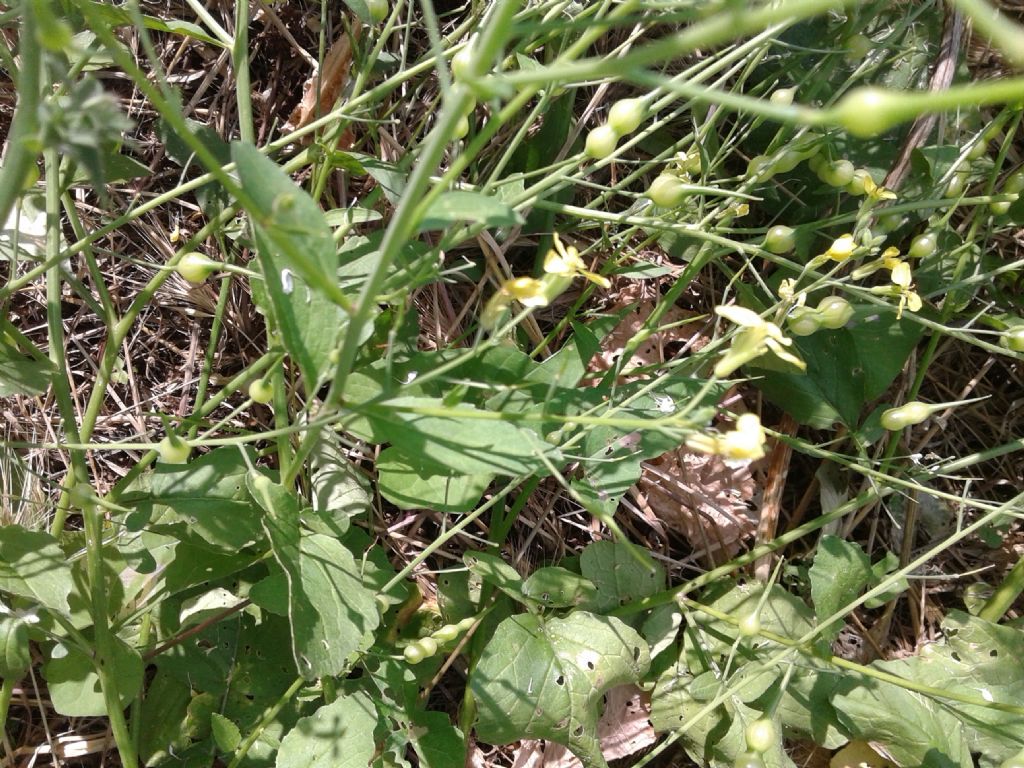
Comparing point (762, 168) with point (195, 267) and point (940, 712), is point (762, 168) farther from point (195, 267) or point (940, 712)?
point (940, 712)

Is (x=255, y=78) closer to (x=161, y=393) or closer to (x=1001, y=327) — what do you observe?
(x=161, y=393)

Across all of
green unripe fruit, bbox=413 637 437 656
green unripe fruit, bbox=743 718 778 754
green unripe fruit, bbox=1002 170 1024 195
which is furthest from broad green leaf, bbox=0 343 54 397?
green unripe fruit, bbox=1002 170 1024 195

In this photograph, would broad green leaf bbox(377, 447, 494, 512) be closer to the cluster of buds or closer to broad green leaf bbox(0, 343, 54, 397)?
the cluster of buds

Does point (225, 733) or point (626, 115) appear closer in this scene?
point (626, 115)

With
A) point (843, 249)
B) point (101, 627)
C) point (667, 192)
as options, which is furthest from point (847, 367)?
point (101, 627)

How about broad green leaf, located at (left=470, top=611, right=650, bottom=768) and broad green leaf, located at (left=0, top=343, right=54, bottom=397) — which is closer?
broad green leaf, located at (left=0, top=343, right=54, bottom=397)

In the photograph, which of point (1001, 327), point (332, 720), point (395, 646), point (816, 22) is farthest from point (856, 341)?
point (332, 720)

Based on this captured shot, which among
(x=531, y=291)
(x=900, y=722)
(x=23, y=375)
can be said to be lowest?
(x=900, y=722)
